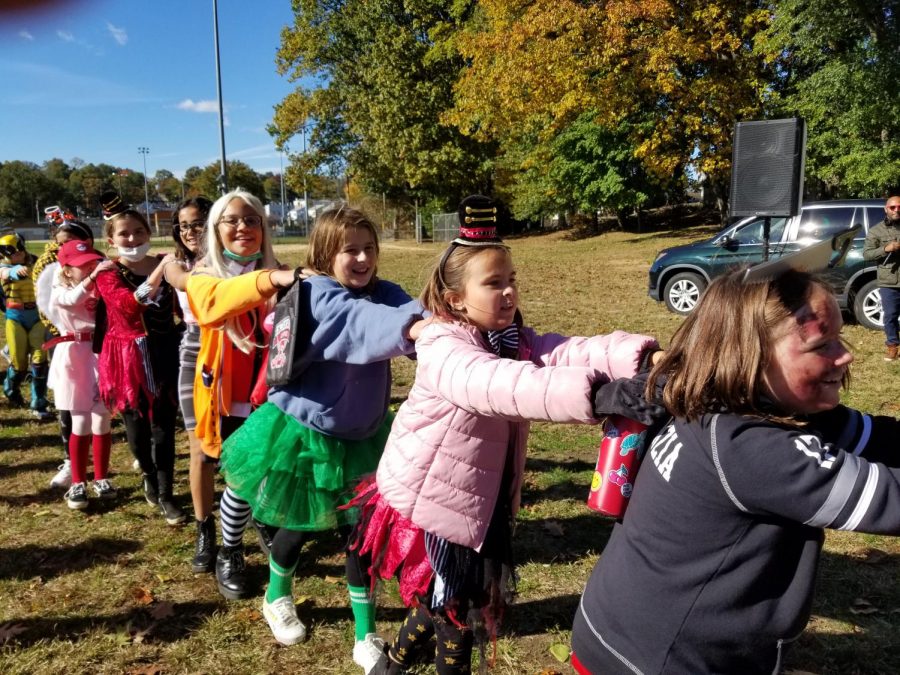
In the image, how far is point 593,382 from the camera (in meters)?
1.44

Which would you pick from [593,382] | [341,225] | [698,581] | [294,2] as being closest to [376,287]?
[341,225]

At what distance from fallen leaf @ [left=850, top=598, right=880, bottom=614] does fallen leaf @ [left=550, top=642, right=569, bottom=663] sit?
1.48m

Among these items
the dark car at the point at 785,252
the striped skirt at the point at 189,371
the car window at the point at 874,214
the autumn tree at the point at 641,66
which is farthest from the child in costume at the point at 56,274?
the autumn tree at the point at 641,66

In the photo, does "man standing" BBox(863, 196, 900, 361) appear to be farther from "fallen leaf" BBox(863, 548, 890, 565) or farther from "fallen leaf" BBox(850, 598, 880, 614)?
"fallen leaf" BBox(850, 598, 880, 614)

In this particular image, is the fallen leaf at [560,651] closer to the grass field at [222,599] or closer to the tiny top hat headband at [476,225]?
the grass field at [222,599]

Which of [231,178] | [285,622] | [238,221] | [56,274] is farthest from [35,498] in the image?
[231,178]

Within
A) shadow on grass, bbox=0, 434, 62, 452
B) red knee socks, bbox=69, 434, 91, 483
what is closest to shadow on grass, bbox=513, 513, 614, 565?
red knee socks, bbox=69, 434, 91, 483

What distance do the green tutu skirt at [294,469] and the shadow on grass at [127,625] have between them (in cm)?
91

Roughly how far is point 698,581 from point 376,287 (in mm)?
1785

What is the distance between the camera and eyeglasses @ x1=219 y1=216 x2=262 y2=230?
123 inches

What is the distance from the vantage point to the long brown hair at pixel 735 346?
137 centimetres

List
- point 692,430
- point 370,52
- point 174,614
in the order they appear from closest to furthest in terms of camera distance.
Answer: point 692,430
point 174,614
point 370,52

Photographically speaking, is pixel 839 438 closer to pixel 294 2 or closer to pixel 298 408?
pixel 298 408

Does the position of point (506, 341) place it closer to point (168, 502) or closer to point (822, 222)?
point (168, 502)
